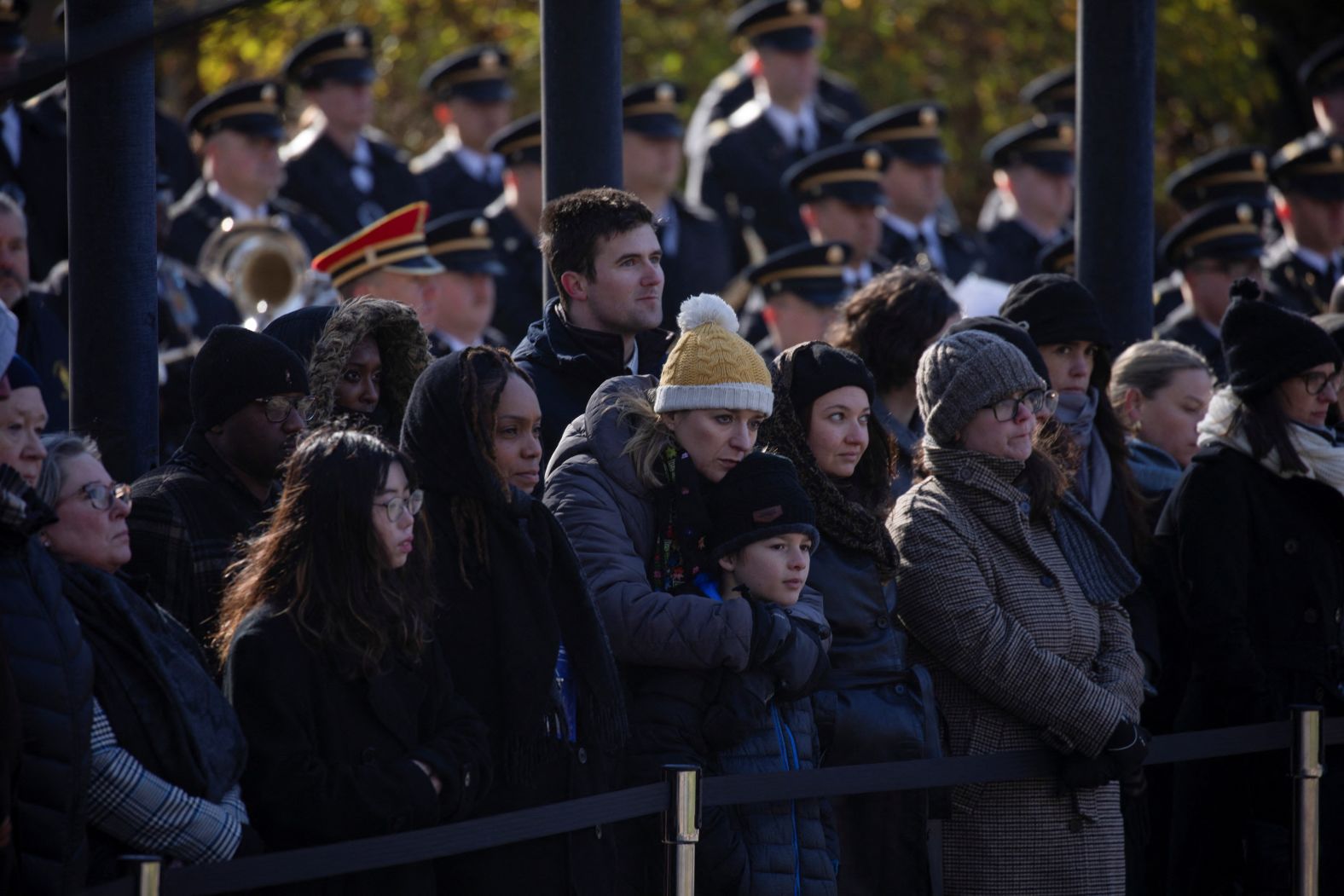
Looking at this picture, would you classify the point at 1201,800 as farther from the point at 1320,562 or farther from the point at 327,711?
the point at 327,711

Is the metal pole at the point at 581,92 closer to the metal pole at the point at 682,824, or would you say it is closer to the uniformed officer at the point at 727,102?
the metal pole at the point at 682,824

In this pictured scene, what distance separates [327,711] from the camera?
4.71 meters

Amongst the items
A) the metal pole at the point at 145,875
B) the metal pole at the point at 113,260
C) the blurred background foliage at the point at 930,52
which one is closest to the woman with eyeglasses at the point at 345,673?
the metal pole at the point at 145,875

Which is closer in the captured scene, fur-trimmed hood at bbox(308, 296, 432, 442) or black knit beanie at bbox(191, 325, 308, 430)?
black knit beanie at bbox(191, 325, 308, 430)

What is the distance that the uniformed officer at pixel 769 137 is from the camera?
1327 centimetres

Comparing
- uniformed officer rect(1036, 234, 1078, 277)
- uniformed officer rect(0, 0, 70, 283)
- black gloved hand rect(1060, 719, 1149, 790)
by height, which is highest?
uniformed officer rect(0, 0, 70, 283)

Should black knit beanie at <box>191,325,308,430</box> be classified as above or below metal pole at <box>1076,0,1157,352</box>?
below

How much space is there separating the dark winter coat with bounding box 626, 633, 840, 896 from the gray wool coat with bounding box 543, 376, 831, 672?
8 centimetres

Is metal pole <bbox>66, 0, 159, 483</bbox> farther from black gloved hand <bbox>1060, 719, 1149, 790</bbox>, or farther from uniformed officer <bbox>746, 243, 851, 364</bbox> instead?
uniformed officer <bbox>746, 243, 851, 364</bbox>

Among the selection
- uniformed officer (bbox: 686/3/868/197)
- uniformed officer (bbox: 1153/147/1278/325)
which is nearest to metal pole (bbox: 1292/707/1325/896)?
uniformed officer (bbox: 1153/147/1278/325)

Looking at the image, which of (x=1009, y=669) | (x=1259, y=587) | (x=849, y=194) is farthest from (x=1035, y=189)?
(x=1009, y=669)

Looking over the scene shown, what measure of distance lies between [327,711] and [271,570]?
0.36m

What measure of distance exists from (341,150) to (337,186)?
0.92 ft

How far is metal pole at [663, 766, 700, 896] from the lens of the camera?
499 centimetres
